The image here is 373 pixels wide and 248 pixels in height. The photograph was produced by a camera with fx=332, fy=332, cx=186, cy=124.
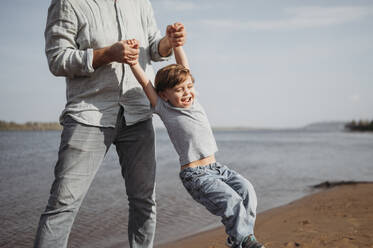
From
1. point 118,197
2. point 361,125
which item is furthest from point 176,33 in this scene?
point 361,125

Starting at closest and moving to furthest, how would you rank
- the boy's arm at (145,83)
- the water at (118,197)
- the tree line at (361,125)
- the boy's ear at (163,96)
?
the boy's arm at (145,83)
the boy's ear at (163,96)
the water at (118,197)
the tree line at (361,125)

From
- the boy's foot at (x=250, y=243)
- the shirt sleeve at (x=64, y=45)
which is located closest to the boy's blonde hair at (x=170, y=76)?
the shirt sleeve at (x=64, y=45)

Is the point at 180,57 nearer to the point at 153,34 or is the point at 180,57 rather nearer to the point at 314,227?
the point at 153,34

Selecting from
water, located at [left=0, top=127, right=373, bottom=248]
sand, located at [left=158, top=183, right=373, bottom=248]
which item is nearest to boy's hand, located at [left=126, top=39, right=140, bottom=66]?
sand, located at [left=158, top=183, right=373, bottom=248]

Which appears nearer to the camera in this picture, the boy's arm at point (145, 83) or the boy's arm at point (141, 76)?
the boy's arm at point (141, 76)

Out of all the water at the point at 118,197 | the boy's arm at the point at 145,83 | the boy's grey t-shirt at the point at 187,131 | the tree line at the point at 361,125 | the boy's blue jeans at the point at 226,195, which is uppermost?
the boy's arm at the point at 145,83

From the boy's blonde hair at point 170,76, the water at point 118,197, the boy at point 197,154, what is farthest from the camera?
the water at point 118,197

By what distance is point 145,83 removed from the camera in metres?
2.48

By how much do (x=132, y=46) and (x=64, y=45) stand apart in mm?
454

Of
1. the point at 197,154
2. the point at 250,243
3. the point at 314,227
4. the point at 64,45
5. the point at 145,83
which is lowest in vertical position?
the point at 314,227

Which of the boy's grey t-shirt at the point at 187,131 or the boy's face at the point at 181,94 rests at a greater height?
the boy's face at the point at 181,94

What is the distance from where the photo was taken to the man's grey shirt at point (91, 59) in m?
2.19

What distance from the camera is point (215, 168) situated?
7.91 ft

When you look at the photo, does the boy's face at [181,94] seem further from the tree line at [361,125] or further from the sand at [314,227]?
the tree line at [361,125]
